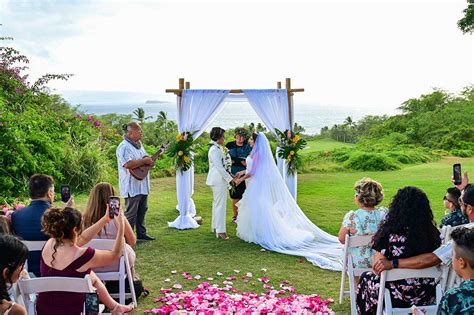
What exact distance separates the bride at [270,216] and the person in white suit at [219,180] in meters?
0.26

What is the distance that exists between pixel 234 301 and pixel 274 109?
5282mm

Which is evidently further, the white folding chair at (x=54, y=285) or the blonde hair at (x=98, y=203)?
the blonde hair at (x=98, y=203)

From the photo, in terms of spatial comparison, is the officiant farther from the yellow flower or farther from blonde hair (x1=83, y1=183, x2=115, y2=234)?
blonde hair (x1=83, y1=183, x2=115, y2=234)

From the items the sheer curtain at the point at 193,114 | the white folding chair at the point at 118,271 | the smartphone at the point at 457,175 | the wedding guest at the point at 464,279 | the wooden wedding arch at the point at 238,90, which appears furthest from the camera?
the wooden wedding arch at the point at 238,90

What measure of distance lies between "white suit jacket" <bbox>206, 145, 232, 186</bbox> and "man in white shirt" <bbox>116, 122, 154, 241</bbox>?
38.3 inches

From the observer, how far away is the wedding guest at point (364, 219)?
202 inches

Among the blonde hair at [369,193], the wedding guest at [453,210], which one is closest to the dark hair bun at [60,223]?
the blonde hair at [369,193]

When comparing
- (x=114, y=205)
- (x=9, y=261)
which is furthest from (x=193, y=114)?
(x=9, y=261)

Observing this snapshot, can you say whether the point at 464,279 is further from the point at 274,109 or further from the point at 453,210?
the point at 274,109

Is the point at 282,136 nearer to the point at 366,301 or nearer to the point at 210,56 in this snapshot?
the point at 366,301

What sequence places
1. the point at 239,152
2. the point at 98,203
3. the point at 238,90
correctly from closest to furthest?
the point at 98,203, the point at 239,152, the point at 238,90

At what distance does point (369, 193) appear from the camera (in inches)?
204

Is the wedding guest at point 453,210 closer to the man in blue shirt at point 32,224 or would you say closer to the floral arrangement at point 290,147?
the man in blue shirt at point 32,224

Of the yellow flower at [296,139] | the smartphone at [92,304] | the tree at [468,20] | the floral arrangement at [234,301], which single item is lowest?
the floral arrangement at [234,301]
